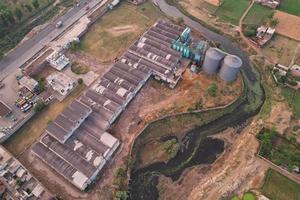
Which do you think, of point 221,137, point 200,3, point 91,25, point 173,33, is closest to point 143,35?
point 173,33

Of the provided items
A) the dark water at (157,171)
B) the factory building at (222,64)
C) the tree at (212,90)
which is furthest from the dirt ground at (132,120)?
the dark water at (157,171)

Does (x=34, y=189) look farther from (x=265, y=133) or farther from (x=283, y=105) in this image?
(x=283, y=105)

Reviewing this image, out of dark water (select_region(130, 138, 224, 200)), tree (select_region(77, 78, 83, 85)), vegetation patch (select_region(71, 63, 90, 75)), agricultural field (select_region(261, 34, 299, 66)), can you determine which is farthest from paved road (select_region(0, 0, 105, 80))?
agricultural field (select_region(261, 34, 299, 66))

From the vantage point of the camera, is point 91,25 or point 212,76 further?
point 91,25

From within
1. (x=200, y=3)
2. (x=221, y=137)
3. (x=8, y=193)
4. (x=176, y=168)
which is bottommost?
(x=8, y=193)

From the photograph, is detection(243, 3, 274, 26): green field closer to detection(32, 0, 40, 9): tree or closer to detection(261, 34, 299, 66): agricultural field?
detection(261, 34, 299, 66): agricultural field

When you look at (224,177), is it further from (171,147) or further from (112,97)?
(112,97)

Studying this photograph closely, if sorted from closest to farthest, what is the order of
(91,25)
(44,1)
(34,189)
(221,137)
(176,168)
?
(34,189) < (176,168) < (221,137) < (91,25) < (44,1)

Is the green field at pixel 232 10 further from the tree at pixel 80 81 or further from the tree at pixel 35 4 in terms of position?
the tree at pixel 35 4
